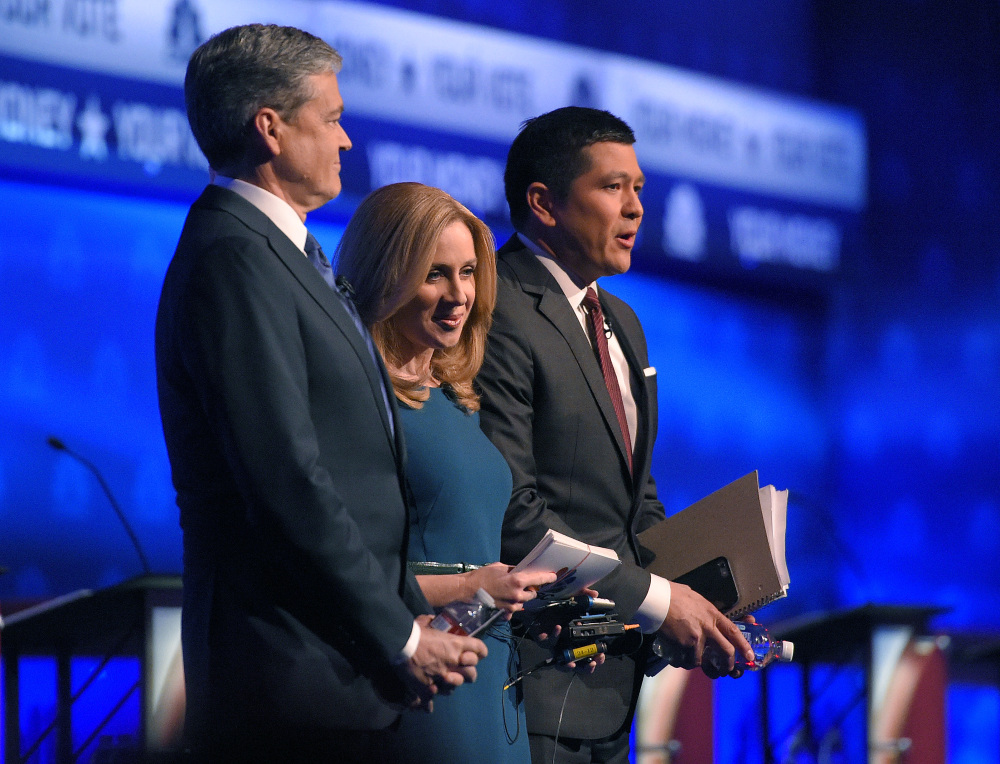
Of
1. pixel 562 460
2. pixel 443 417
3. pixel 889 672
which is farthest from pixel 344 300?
pixel 889 672

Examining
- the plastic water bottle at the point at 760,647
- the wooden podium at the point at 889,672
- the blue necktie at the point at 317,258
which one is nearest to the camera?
the blue necktie at the point at 317,258

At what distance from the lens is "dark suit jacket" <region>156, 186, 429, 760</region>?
1.49 metres

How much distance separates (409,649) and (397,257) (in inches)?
30.5

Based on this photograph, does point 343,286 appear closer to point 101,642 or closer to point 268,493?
point 268,493

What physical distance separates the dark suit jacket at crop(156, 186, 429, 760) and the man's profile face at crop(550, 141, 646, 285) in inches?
41.5

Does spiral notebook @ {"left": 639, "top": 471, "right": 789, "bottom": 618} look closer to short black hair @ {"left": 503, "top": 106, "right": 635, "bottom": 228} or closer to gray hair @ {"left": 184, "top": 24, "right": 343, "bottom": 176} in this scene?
short black hair @ {"left": 503, "top": 106, "right": 635, "bottom": 228}

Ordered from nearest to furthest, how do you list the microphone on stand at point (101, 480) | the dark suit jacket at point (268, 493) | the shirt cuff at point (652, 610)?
the dark suit jacket at point (268, 493)
the shirt cuff at point (652, 610)
the microphone on stand at point (101, 480)

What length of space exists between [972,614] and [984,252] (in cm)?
169

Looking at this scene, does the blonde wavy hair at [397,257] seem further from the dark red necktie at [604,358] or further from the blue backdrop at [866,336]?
the blue backdrop at [866,336]

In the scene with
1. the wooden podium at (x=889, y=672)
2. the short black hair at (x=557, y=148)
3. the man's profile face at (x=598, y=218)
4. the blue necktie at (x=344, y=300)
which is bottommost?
the wooden podium at (x=889, y=672)

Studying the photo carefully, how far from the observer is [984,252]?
5.92m

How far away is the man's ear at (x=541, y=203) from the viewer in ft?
8.63

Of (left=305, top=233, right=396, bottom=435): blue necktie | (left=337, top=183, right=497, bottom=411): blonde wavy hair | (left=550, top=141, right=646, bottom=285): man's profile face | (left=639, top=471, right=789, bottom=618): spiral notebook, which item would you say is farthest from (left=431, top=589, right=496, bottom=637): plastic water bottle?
Answer: (left=550, top=141, right=646, bottom=285): man's profile face

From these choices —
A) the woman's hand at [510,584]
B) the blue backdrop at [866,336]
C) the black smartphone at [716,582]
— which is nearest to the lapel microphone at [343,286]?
the woman's hand at [510,584]
